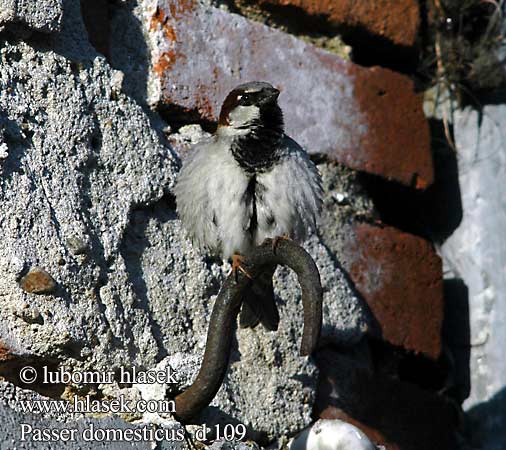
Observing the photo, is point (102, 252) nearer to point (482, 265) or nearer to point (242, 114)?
point (242, 114)

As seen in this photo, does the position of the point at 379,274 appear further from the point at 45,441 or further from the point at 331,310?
the point at 45,441

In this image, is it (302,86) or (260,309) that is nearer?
(260,309)

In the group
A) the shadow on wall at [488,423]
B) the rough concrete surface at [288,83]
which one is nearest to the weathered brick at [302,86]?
the rough concrete surface at [288,83]

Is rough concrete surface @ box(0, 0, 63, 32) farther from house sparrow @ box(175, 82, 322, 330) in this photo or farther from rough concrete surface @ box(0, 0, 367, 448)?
house sparrow @ box(175, 82, 322, 330)

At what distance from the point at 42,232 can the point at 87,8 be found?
40cm

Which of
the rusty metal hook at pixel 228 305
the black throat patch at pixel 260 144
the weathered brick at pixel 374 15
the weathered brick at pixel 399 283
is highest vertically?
the weathered brick at pixel 374 15

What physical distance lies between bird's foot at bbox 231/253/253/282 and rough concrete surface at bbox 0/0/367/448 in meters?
0.04

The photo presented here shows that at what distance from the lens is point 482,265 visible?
6.42 feet

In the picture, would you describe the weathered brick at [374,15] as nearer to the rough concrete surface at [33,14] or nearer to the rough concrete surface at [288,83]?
the rough concrete surface at [288,83]

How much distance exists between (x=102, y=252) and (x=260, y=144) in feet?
1.09

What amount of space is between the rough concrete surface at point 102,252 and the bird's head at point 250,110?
0.10 metres

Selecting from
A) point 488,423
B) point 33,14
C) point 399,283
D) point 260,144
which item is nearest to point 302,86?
point 260,144

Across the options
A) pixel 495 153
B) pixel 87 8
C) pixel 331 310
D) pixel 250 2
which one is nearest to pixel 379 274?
pixel 331 310

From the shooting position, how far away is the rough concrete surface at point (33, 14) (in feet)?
4.89
